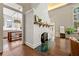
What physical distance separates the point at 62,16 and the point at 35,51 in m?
0.79

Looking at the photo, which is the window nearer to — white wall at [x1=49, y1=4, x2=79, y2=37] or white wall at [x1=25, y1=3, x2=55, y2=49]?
white wall at [x1=49, y1=4, x2=79, y2=37]

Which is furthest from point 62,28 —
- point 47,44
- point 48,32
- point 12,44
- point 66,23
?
point 12,44

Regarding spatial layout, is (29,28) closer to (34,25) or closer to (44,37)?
(34,25)

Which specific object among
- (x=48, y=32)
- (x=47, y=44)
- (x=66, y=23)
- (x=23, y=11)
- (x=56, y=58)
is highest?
(x=23, y=11)

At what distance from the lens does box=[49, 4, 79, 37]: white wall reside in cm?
211

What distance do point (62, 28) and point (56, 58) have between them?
1.77 feet

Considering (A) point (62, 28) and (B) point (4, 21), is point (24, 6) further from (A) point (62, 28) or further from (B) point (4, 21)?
(A) point (62, 28)

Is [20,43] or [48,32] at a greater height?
[48,32]

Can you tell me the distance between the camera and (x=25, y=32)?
2.19m

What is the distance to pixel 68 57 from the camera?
2076 mm

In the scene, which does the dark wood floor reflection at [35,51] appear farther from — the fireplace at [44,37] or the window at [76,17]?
the window at [76,17]

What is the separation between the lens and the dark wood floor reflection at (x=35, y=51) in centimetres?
207

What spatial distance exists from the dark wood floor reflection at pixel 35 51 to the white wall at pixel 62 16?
208 millimetres

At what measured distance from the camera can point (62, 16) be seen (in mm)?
2150
